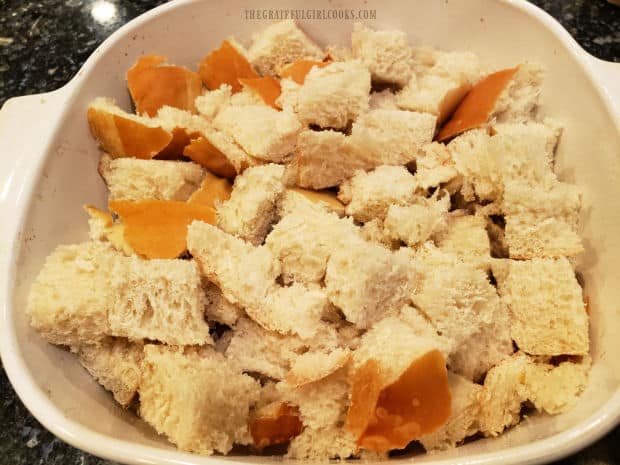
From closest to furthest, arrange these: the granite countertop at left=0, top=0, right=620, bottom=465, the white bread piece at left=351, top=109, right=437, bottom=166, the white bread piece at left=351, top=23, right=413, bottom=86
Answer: the white bread piece at left=351, top=109, right=437, bottom=166, the white bread piece at left=351, top=23, right=413, bottom=86, the granite countertop at left=0, top=0, right=620, bottom=465

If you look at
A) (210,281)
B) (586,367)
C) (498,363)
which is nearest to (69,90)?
(210,281)

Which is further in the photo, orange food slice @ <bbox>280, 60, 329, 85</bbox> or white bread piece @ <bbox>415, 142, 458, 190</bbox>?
orange food slice @ <bbox>280, 60, 329, 85</bbox>

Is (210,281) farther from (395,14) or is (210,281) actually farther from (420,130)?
(395,14)

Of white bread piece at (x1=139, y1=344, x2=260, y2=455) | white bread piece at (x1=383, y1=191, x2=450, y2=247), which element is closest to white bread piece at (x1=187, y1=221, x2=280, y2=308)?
white bread piece at (x1=139, y1=344, x2=260, y2=455)

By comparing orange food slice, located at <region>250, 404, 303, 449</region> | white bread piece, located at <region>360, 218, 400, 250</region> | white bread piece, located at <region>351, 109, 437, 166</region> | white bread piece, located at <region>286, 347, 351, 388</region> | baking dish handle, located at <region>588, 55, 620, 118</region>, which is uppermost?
baking dish handle, located at <region>588, 55, 620, 118</region>

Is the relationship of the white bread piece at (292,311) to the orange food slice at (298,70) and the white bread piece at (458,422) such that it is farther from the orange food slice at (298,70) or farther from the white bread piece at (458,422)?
the orange food slice at (298,70)

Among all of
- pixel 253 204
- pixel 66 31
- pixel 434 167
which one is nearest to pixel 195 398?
pixel 253 204

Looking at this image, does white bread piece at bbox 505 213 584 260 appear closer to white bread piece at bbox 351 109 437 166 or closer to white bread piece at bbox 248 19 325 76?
white bread piece at bbox 351 109 437 166
